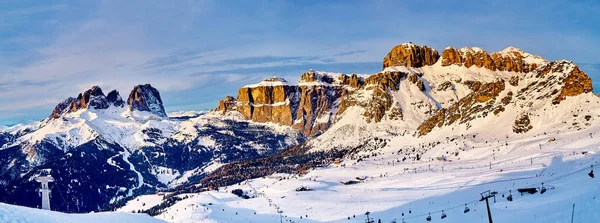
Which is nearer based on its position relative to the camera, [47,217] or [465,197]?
[47,217]

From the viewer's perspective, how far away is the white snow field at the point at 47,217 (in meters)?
39.6

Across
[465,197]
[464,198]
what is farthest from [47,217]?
[465,197]

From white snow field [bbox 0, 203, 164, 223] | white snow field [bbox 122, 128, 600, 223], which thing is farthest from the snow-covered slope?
white snow field [bbox 0, 203, 164, 223]

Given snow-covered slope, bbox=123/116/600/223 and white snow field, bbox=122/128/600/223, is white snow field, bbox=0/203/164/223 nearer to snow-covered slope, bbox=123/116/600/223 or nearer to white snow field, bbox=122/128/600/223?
white snow field, bbox=122/128/600/223

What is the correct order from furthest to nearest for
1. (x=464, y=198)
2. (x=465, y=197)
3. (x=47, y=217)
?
(x=465, y=197), (x=464, y=198), (x=47, y=217)

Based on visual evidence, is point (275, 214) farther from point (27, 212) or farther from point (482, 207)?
point (27, 212)

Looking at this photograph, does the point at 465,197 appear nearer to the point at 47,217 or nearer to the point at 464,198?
the point at 464,198

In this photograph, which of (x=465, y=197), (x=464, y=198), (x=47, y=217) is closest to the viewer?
(x=47, y=217)

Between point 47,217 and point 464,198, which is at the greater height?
point 47,217

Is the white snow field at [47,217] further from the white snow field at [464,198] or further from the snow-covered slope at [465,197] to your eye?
the snow-covered slope at [465,197]

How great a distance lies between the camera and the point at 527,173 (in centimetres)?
13512

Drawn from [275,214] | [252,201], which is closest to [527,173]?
[275,214]

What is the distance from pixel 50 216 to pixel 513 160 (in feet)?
540

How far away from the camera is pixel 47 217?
42.4m
